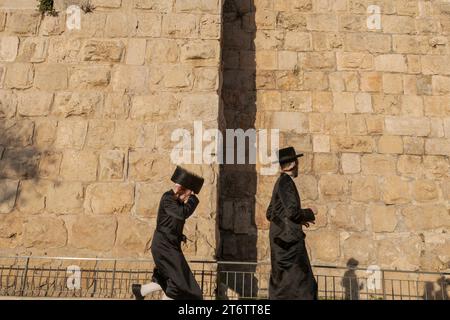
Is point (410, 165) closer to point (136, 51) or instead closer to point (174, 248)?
point (174, 248)

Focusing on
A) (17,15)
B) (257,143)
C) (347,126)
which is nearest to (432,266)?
(347,126)

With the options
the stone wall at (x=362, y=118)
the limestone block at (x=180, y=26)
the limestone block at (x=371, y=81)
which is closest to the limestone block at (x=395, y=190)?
the stone wall at (x=362, y=118)

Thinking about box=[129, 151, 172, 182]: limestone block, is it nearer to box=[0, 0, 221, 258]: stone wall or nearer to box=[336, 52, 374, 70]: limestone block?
box=[0, 0, 221, 258]: stone wall

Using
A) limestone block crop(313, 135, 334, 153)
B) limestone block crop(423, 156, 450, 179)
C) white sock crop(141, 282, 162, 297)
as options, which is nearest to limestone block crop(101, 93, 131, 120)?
white sock crop(141, 282, 162, 297)

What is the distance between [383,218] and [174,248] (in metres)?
4.10

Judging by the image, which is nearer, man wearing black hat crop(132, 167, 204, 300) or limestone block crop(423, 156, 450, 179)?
man wearing black hat crop(132, 167, 204, 300)

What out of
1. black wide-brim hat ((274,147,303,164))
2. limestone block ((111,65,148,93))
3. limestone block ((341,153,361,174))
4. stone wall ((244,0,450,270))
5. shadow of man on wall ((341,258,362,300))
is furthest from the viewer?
limestone block ((341,153,361,174))

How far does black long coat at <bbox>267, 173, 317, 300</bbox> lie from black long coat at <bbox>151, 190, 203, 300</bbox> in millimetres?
903

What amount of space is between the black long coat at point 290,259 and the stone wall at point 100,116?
107 cm

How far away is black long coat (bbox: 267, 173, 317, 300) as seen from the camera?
4461mm

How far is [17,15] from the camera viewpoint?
6.33m

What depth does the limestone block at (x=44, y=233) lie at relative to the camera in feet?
17.6

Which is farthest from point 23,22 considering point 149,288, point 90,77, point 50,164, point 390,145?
point 390,145

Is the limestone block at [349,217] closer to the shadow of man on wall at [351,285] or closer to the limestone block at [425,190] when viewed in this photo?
the shadow of man on wall at [351,285]
